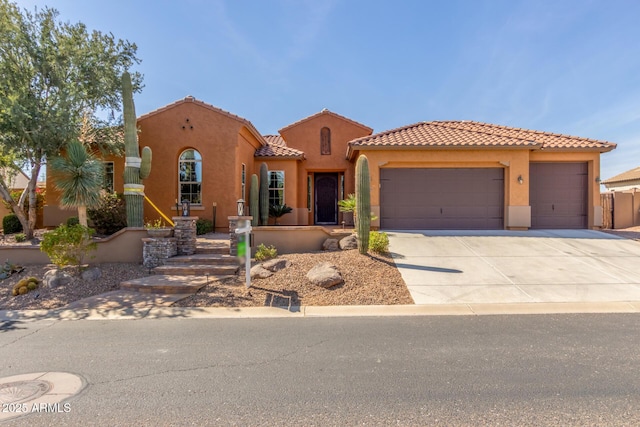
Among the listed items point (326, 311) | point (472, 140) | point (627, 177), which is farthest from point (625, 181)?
point (326, 311)

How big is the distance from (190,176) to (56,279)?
6584 mm

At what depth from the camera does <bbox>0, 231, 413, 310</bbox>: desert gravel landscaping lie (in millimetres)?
6547

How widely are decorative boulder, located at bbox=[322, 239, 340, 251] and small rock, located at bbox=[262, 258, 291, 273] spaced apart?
1717 mm

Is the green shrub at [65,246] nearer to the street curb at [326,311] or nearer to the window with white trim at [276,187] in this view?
the street curb at [326,311]

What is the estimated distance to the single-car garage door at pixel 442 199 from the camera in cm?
1348

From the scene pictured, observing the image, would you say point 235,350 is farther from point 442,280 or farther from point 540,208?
point 540,208

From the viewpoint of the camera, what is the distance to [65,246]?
8.25 meters

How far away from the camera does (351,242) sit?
9.62 m

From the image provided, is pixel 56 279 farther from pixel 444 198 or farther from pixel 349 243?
pixel 444 198

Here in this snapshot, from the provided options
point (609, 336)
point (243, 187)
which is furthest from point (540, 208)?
point (243, 187)

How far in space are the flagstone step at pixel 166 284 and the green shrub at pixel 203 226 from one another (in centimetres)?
434

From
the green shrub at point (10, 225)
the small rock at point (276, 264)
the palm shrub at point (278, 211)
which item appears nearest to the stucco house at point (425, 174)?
the green shrub at point (10, 225)

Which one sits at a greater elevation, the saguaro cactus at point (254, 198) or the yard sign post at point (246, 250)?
the saguaro cactus at point (254, 198)

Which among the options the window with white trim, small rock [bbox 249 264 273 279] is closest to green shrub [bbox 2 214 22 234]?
the window with white trim
